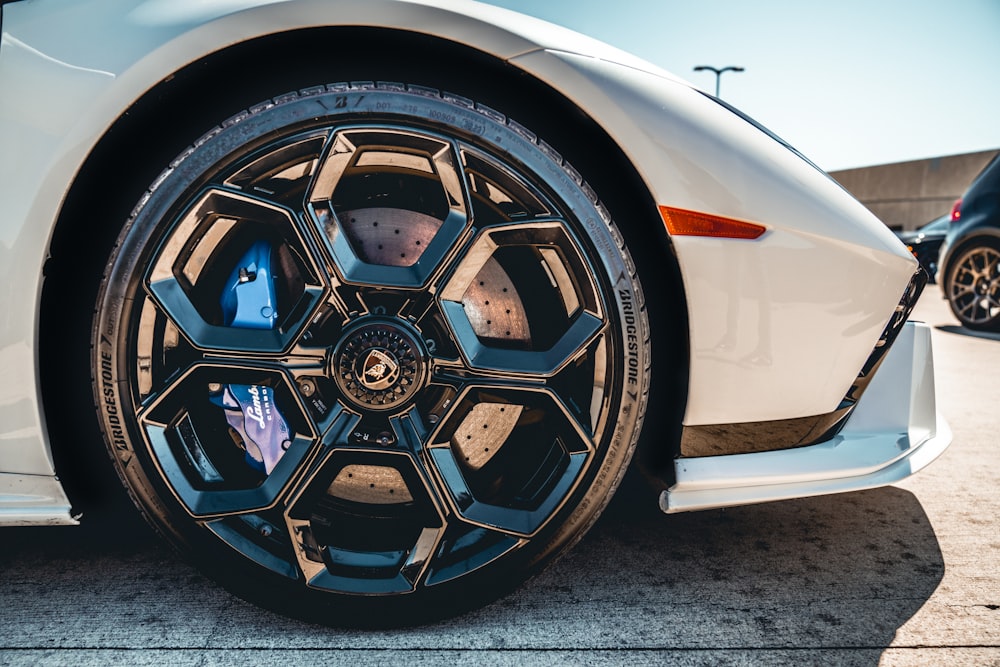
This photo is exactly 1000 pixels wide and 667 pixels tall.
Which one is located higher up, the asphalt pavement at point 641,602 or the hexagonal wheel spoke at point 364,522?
the hexagonal wheel spoke at point 364,522

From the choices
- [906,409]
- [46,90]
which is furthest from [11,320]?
[906,409]

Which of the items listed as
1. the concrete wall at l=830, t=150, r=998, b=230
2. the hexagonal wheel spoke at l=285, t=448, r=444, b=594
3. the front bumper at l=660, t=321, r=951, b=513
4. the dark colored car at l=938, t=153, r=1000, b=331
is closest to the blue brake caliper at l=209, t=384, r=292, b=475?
the hexagonal wheel spoke at l=285, t=448, r=444, b=594

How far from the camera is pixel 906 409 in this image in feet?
4.76

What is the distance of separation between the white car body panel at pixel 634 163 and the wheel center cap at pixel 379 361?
51 centimetres

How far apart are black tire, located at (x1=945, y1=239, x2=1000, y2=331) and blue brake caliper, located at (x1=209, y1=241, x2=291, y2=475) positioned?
18.0 feet

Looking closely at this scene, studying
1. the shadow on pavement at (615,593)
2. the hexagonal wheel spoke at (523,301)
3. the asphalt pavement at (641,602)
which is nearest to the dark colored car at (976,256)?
the asphalt pavement at (641,602)

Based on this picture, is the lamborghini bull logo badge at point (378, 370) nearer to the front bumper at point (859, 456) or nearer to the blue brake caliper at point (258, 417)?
the blue brake caliper at point (258, 417)

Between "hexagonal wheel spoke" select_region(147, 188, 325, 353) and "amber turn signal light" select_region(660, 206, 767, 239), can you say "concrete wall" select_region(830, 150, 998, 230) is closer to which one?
"amber turn signal light" select_region(660, 206, 767, 239)

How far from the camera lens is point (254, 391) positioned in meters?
1.34

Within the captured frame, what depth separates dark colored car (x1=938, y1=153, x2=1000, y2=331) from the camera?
16.5 ft

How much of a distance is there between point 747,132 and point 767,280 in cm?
29

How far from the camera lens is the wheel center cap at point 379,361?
1243mm

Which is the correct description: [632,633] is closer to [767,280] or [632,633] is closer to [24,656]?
[767,280]

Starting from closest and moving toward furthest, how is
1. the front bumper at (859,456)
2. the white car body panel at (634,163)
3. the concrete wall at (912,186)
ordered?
the white car body panel at (634,163) → the front bumper at (859,456) → the concrete wall at (912,186)
